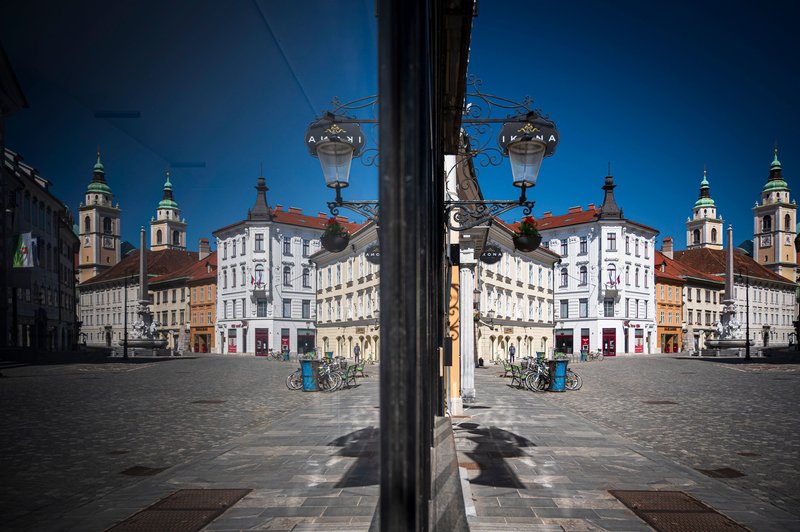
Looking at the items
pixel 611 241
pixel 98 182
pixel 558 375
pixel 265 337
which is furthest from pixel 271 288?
pixel 611 241

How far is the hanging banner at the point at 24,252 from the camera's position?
4.35ft

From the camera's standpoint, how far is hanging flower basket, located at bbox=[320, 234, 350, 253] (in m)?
2.99

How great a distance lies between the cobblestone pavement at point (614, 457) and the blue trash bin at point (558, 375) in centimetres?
292

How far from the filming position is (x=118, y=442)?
3557 millimetres

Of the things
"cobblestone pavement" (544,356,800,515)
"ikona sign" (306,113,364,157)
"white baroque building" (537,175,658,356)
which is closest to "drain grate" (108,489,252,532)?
"ikona sign" (306,113,364,157)

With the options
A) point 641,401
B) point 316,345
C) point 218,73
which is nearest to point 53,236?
point 218,73

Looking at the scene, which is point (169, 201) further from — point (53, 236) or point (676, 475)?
point (676, 475)

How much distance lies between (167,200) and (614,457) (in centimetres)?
795

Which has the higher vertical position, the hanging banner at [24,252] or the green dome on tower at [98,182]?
the green dome on tower at [98,182]

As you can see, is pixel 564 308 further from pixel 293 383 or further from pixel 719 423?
pixel 719 423

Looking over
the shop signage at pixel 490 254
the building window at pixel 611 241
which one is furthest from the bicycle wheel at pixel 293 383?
the building window at pixel 611 241

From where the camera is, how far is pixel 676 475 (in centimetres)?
723

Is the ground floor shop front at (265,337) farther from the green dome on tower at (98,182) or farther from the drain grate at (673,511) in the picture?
the drain grate at (673,511)

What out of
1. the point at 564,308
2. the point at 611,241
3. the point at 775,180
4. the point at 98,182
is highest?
the point at 775,180
